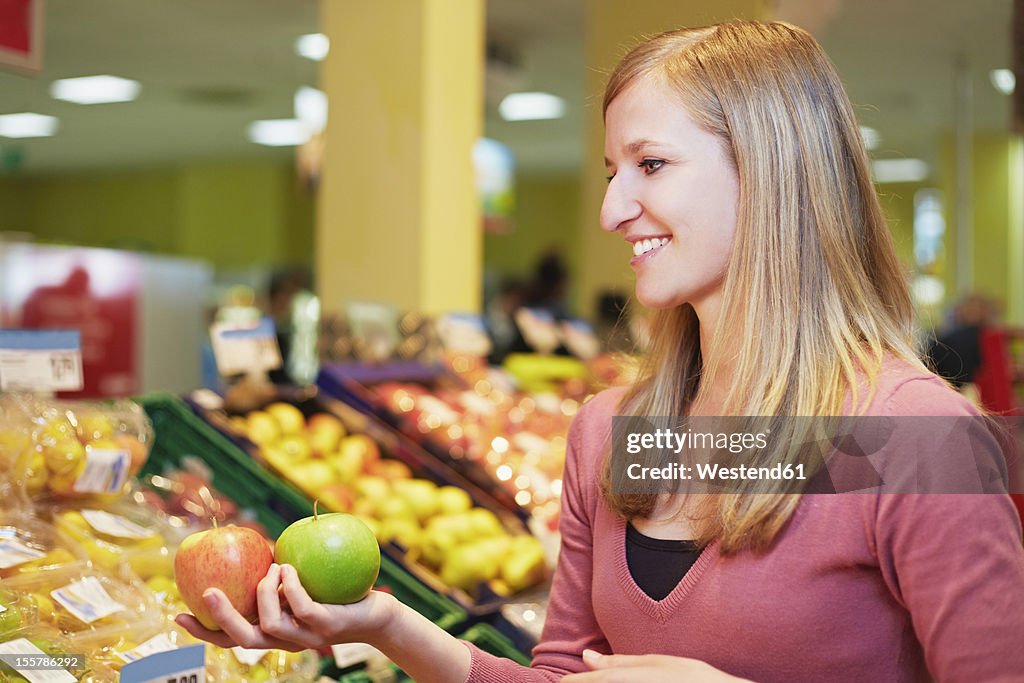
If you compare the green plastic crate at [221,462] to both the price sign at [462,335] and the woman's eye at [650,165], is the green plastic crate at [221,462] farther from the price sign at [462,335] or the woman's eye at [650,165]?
the price sign at [462,335]

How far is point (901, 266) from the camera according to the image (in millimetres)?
1318

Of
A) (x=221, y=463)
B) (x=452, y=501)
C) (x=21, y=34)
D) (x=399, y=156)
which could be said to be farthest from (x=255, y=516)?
(x=399, y=156)

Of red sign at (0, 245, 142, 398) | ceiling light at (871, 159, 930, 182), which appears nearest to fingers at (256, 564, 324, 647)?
red sign at (0, 245, 142, 398)

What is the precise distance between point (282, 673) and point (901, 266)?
1082mm

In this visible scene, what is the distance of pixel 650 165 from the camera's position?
51.0 inches

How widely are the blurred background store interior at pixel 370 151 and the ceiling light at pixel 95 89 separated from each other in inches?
6.1

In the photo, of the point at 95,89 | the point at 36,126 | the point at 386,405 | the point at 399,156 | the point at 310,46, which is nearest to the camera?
the point at 386,405

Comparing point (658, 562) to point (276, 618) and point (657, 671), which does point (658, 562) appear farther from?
point (276, 618)

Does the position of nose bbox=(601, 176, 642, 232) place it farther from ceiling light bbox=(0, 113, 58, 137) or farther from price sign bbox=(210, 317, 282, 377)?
ceiling light bbox=(0, 113, 58, 137)

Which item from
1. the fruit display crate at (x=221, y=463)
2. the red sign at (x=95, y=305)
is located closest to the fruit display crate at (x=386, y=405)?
the fruit display crate at (x=221, y=463)

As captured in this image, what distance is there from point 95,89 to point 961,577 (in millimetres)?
10088

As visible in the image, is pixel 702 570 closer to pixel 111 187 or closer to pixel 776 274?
pixel 776 274

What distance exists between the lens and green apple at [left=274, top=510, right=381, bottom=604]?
45.4 inches

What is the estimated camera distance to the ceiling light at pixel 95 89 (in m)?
9.45
